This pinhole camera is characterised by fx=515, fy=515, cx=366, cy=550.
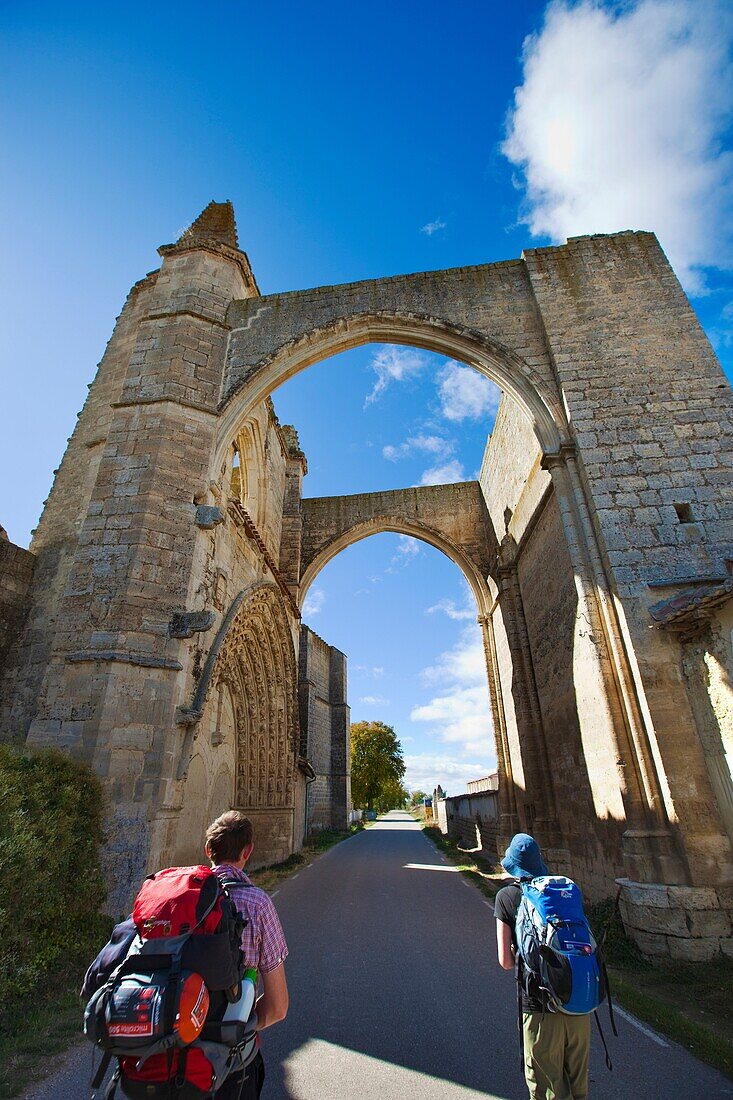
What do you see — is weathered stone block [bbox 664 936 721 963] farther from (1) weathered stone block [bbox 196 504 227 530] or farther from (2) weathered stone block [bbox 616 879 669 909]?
(1) weathered stone block [bbox 196 504 227 530]

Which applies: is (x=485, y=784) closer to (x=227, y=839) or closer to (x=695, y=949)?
(x=695, y=949)

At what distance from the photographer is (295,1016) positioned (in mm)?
3170

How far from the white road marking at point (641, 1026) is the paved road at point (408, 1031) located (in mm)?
16

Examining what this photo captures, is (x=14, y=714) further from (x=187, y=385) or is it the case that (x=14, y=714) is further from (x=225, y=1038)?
(x=225, y=1038)

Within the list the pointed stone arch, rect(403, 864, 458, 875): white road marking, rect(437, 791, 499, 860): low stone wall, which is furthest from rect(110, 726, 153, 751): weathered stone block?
rect(437, 791, 499, 860): low stone wall

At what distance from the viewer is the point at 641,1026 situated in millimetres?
3008

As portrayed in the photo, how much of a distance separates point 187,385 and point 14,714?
4692 millimetres

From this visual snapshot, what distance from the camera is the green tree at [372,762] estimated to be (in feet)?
101

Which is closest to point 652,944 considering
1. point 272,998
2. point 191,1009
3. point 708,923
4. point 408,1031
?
point 708,923

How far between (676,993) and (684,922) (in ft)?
2.17

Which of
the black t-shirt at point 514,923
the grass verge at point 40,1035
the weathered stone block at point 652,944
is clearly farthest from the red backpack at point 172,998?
the weathered stone block at point 652,944

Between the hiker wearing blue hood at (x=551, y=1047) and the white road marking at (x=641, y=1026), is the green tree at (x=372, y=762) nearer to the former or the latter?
the white road marking at (x=641, y=1026)

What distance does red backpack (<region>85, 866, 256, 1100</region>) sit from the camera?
3.97 feet

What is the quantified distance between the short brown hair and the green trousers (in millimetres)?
1215
